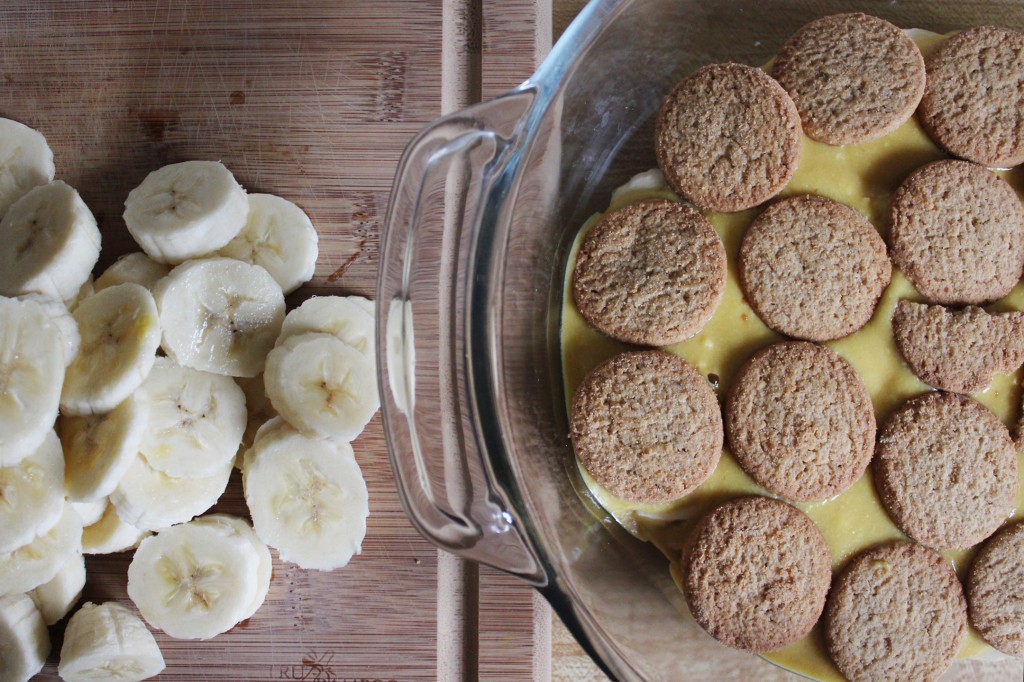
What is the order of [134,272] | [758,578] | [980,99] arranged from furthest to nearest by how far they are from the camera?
[134,272]
[980,99]
[758,578]

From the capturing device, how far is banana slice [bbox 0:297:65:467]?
128 cm

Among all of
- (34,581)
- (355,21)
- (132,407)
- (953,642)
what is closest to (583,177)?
(355,21)

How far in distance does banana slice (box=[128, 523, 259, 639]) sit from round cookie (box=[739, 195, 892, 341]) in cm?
98

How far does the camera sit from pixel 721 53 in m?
1.44

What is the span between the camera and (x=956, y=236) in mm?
1312

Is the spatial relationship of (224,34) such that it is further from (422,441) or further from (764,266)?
(764,266)

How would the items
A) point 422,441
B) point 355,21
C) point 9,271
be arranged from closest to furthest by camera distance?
point 422,441 → point 9,271 → point 355,21

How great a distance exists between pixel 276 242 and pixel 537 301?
1.60 feet

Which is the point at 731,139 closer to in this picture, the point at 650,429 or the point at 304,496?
the point at 650,429

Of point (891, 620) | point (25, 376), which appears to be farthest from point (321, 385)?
point (891, 620)

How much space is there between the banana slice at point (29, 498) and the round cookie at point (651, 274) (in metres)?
0.92

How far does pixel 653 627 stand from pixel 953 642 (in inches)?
18.6

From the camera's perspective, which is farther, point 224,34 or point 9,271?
point 224,34

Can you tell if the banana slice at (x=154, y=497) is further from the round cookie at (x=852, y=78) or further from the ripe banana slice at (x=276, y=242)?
the round cookie at (x=852, y=78)
